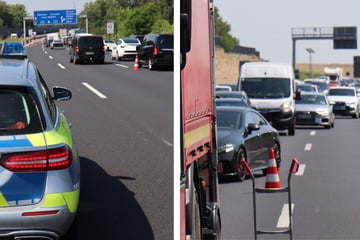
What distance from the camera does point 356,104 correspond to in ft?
159

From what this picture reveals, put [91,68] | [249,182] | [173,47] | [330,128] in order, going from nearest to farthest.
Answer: [173,47], [91,68], [249,182], [330,128]

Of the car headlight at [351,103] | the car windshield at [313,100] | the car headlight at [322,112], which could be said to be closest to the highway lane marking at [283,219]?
the car headlight at [322,112]

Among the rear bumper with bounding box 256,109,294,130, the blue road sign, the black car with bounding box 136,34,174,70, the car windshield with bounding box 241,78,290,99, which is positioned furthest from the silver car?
the blue road sign

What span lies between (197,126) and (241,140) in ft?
42.1

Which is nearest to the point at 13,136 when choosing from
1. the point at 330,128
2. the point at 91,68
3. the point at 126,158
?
the point at 91,68

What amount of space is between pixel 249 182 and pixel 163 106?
41.2 feet

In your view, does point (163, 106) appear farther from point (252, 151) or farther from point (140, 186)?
point (252, 151)

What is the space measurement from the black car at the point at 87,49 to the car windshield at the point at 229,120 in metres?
13.0

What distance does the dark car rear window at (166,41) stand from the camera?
4900 mm

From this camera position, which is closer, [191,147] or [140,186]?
[191,147]

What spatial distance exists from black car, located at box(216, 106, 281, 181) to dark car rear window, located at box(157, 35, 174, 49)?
1229 centimetres

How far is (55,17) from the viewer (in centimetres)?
510

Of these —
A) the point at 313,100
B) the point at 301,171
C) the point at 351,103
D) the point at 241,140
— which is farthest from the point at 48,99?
the point at 351,103

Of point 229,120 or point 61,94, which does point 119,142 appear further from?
point 229,120
